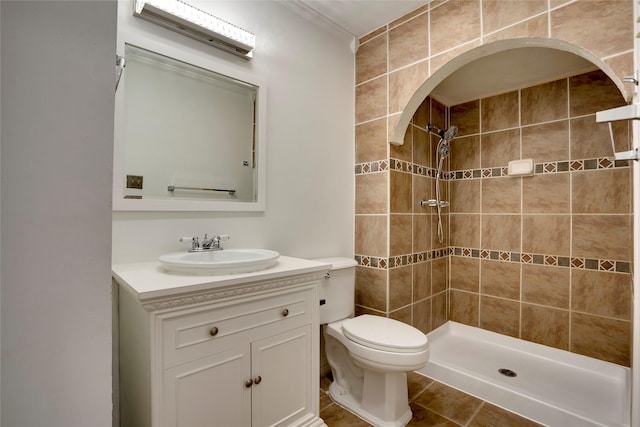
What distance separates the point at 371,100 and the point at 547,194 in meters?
1.55

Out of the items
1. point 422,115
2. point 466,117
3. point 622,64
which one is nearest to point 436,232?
point 422,115

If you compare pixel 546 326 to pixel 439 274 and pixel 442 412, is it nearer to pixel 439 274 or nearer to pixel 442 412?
pixel 439 274

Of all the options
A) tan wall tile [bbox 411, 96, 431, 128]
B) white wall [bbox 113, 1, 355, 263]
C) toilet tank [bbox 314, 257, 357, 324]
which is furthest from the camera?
tan wall tile [bbox 411, 96, 431, 128]

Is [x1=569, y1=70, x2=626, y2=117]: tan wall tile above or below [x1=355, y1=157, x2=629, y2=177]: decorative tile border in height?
above

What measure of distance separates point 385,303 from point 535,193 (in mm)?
1522

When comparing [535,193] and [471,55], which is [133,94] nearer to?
[471,55]

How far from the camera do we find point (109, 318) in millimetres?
332

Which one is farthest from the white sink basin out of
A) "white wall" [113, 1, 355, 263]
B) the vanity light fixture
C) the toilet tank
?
the vanity light fixture

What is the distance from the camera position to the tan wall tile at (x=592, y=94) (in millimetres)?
2115

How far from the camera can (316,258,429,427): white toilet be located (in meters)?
1.54

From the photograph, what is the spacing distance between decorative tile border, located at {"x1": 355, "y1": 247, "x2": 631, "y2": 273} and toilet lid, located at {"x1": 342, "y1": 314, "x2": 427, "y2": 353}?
415 millimetres

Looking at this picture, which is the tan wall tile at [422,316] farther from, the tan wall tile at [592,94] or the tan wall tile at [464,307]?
the tan wall tile at [592,94]

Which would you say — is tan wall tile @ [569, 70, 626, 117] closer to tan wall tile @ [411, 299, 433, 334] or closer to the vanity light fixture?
tan wall tile @ [411, 299, 433, 334]

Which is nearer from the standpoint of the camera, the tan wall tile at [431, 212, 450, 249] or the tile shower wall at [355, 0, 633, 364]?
the tile shower wall at [355, 0, 633, 364]
